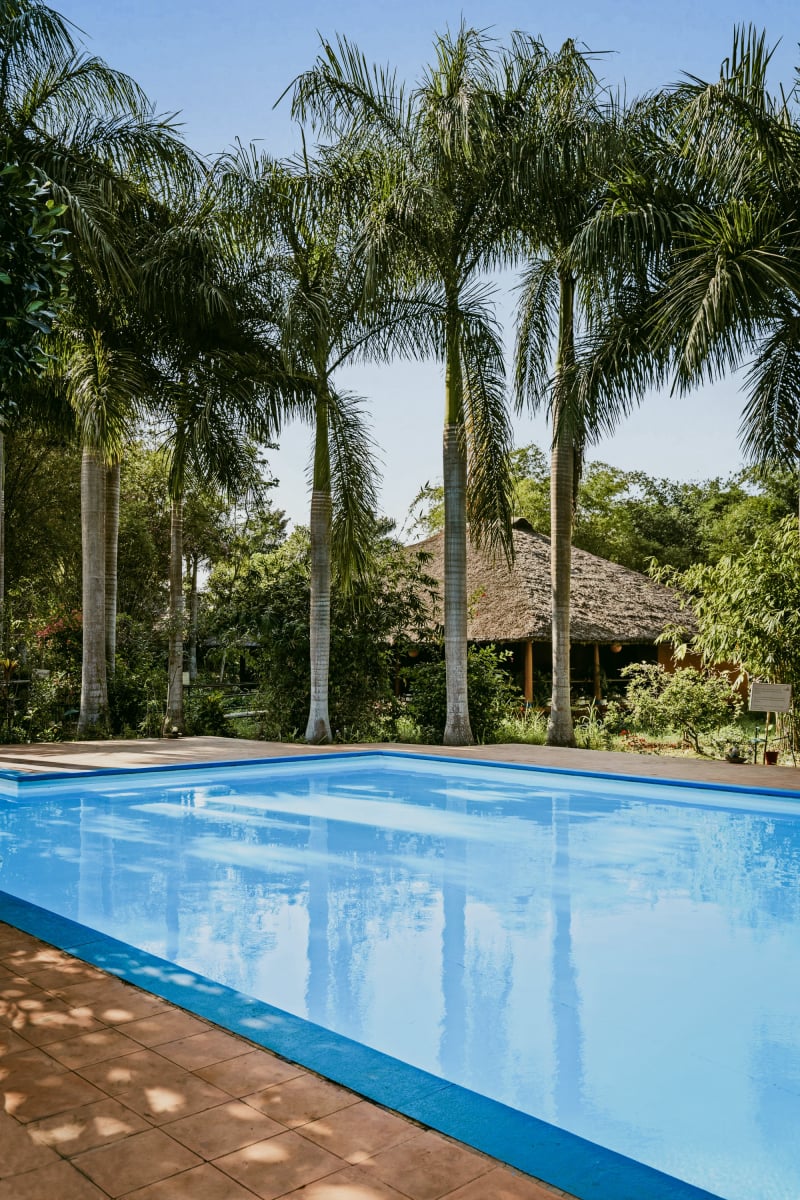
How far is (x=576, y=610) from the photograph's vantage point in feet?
65.2

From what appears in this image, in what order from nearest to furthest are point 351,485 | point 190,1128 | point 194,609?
point 190,1128
point 351,485
point 194,609

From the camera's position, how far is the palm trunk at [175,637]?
1350 centimetres

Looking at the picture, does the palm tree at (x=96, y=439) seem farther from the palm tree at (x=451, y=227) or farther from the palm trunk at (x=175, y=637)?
the palm tree at (x=451, y=227)

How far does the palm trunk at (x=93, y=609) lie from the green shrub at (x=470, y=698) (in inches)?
172

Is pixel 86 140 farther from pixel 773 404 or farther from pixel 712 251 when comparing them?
pixel 773 404

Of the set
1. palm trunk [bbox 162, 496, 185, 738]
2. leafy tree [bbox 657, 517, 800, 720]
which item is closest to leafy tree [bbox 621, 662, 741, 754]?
leafy tree [bbox 657, 517, 800, 720]

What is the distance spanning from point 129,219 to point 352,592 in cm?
567

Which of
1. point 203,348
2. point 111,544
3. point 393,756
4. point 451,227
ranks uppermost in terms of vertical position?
point 451,227

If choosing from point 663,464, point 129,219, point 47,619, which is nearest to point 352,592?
point 47,619

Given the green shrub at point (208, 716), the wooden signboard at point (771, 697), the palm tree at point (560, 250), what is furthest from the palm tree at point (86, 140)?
the wooden signboard at point (771, 697)

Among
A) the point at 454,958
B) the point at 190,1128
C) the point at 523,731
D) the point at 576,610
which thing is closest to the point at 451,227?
the point at 523,731

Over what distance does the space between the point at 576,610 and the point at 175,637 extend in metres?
9.27

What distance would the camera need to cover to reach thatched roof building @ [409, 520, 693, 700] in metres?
18.9

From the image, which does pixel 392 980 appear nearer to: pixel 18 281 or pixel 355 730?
pixel 18 281
